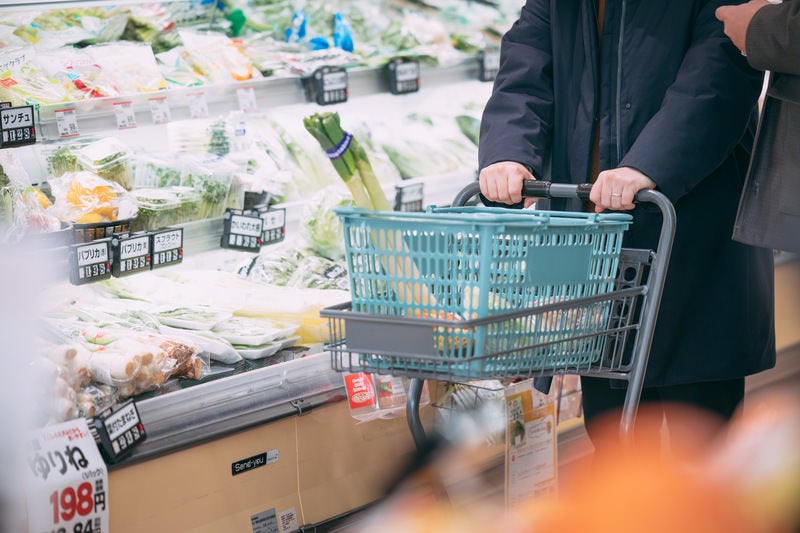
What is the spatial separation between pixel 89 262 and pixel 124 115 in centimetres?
56

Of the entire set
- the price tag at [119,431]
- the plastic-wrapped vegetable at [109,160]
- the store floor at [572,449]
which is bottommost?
the store floor at [572,449]

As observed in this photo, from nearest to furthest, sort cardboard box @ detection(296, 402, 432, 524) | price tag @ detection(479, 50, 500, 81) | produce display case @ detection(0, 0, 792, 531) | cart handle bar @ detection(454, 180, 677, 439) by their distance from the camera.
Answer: cart handle bar @ detection(454, 180, 677, 439) → produce display case @ detection(0, 0, 792, 531) → cardboard box @ detection(296, 402, 432, 524) → price tag @ detection(479, 50, 500, 81)

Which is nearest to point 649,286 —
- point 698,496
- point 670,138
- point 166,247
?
point 670,138

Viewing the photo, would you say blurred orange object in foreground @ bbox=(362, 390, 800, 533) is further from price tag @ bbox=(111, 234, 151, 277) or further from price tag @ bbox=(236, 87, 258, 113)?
price tag @ bbox=(236, 87, 258, 113)

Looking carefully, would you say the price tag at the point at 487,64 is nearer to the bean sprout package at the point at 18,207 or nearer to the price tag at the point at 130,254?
the price tag at the point at 130,254

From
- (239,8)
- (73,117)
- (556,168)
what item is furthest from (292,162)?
(556,168)

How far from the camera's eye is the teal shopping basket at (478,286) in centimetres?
164

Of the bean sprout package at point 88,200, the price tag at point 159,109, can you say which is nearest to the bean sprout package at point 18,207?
the bean sprout package at point 88,200

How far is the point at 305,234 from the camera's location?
3.24m

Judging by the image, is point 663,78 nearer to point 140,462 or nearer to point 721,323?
point 721,323

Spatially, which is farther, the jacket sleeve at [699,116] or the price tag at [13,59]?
the price tag at [13,59]

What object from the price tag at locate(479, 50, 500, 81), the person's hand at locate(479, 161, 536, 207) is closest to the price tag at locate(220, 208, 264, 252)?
the person's hand at locate(479, 161, 536, 207)

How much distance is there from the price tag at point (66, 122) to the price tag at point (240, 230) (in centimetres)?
55

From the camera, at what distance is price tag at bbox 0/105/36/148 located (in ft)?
7.85
